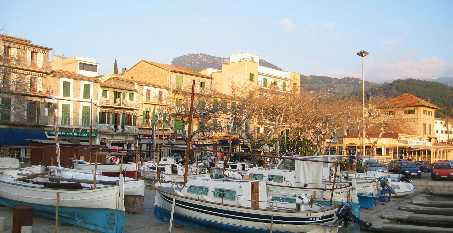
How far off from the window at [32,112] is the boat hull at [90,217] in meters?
29.0

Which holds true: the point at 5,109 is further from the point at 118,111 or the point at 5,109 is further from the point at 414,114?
the point at 414,114

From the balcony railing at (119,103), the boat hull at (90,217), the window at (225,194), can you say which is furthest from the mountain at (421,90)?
the boat hull at (90,217)

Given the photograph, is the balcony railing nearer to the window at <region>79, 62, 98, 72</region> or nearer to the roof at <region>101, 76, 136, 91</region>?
the roof at <region>101, 76, 136, 91</region>

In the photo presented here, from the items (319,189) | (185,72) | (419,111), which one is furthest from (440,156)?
(319,189)

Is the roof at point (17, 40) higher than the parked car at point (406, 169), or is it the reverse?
the roof at point (17, 40)

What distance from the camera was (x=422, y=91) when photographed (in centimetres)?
14112

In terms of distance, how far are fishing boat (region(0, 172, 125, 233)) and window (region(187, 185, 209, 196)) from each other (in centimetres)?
311

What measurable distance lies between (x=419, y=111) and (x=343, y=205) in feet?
227

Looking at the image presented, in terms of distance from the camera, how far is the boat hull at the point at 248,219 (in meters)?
18.1

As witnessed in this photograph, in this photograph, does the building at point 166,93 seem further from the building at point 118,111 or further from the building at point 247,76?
the building at point 247,76

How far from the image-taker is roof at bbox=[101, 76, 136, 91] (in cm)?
5396

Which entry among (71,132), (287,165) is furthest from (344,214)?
(71,132)

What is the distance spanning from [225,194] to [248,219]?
1.68 metres

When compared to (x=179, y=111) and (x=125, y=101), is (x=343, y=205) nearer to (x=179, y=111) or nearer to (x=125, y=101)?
(x=179, y=111)
